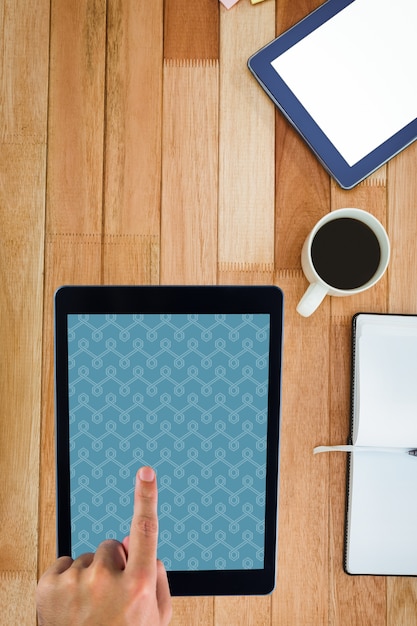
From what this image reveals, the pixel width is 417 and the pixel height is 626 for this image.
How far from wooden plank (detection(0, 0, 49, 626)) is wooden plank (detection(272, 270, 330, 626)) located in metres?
0.29

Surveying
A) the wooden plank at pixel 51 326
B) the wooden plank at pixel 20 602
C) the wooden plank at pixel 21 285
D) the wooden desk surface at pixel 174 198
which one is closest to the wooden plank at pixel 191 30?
the wooden desk surface at pixel 174 198

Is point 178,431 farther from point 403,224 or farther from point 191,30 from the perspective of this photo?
point 191,30

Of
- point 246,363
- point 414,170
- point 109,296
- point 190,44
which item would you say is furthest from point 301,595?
point 190,44

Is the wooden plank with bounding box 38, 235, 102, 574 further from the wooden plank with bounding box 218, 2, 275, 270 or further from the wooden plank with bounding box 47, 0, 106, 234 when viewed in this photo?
the wooden plank with bounding box 218, 2, 275, 270

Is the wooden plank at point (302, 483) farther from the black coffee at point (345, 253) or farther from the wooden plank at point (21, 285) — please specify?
the wooden plank at point (21, 285)

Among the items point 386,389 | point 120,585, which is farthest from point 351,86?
point 120,585

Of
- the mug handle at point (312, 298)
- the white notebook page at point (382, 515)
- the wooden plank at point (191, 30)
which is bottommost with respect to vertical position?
the white notebook page at point (382, 515)

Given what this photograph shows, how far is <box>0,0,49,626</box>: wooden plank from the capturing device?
647mm

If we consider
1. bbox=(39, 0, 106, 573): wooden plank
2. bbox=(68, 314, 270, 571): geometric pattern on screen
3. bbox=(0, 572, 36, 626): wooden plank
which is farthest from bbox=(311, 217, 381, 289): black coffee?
bbox=(0, 572, 36, 626): wooden plank

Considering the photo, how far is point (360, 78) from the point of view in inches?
25.9

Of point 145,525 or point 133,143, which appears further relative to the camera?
point 133,143

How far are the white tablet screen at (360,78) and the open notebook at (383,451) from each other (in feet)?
0.72

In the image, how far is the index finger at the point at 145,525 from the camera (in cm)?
43

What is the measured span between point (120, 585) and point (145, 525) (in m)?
0.06
